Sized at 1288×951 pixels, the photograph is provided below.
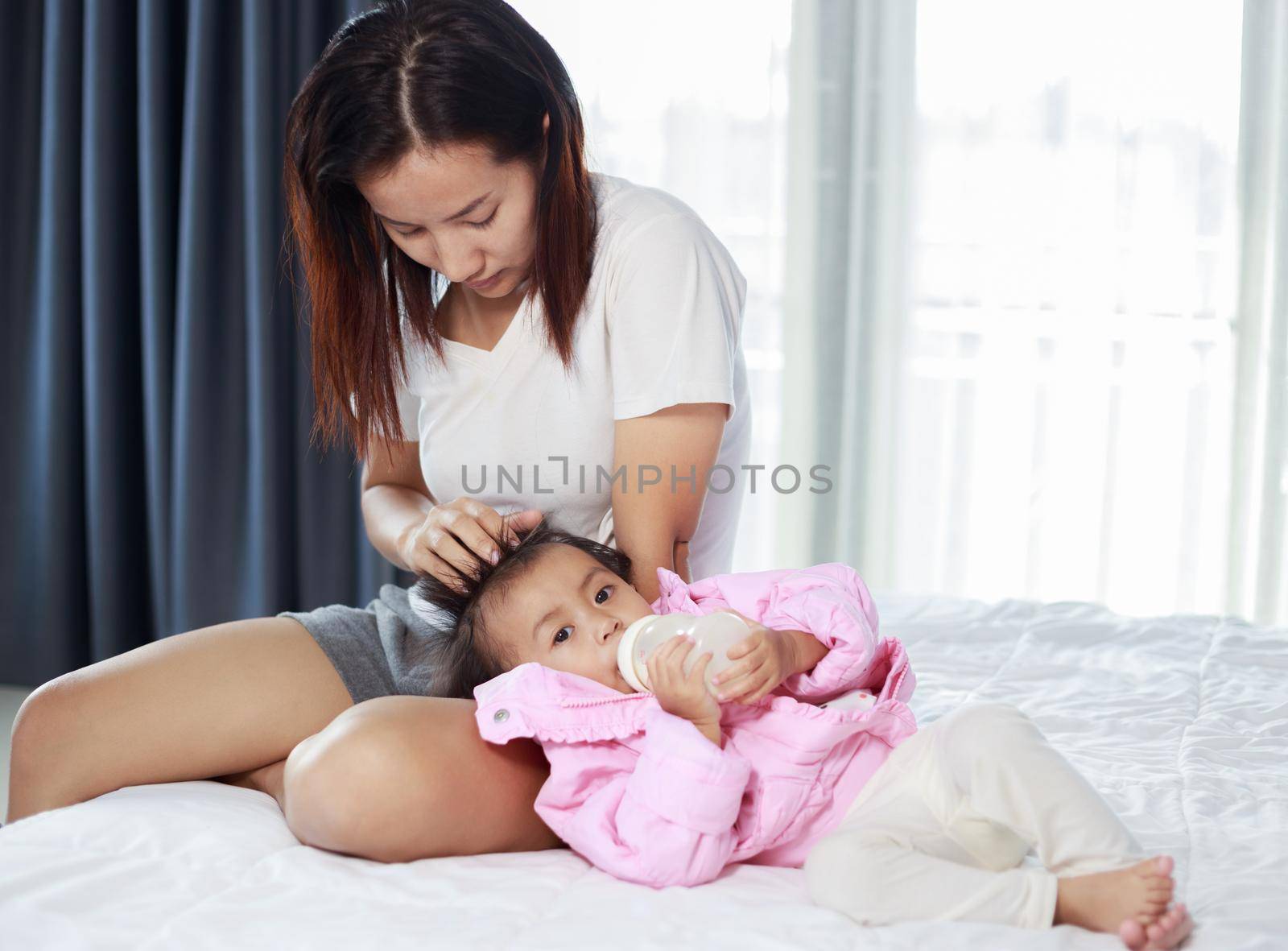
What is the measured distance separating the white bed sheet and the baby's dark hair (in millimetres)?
242

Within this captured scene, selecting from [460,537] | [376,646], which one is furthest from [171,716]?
[460,537]

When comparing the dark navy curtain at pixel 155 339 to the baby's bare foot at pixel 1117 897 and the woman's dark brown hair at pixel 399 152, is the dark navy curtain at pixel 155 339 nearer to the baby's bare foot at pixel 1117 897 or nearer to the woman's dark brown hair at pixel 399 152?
the woman's dark brown hair at pixel 399 152

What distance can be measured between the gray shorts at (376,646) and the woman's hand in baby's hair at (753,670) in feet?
1.51

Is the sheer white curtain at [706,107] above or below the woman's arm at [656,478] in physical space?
above

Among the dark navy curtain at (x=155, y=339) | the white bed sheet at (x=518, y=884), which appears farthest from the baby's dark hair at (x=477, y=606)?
the dark navy curtain at (x=155, y=339)

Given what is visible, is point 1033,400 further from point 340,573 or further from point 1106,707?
point 340,573

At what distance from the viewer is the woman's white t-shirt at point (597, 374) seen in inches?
55.1

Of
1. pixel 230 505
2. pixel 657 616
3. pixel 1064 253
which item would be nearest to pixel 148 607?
pixel 230 505

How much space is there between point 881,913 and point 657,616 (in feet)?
1.19

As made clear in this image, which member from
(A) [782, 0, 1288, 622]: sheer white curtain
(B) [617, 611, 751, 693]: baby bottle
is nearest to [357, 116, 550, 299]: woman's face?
(B) [617, 611, 751, 693]: baby bottle

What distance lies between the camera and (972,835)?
3.18 feet

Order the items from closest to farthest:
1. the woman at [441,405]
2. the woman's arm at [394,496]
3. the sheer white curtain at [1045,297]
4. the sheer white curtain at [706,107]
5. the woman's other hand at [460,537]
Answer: the woman at [441,405]
the woman's other hand at [460,537]
the woman's arm at [394,496]
the sheer white curtain at [1045,297]
the sheer white curtain at [706,107]

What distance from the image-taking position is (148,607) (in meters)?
3.08

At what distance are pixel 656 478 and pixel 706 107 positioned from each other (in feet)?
6.17
